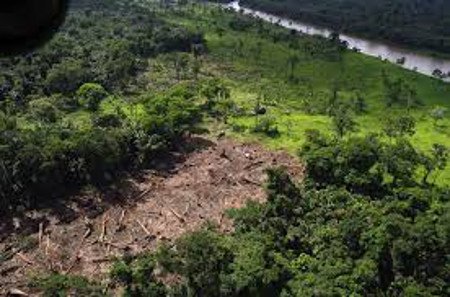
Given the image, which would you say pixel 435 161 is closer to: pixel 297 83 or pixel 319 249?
pixel 319 249

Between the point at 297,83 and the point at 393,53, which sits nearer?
the point at 297,83

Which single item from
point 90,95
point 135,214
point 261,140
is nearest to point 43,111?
point 90,95

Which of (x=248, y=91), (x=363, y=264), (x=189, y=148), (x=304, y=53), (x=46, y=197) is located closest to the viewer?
(x=363, y=264)

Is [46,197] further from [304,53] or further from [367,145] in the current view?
[304,53]

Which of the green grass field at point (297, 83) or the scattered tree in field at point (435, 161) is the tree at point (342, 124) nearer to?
the green grass field at point (297, 83)

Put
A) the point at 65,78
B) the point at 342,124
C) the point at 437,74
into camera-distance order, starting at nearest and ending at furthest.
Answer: the point at 342,124 < the point at 65,78 < the point at 437,74

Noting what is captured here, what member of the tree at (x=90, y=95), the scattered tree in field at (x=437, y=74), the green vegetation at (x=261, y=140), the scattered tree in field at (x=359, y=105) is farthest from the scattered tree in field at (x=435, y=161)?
the scattered tree in field at (x=437, y=74)

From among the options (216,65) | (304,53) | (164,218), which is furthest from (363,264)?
(304,53)
